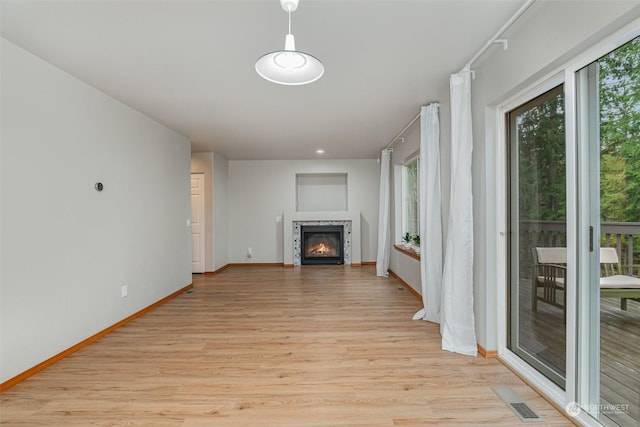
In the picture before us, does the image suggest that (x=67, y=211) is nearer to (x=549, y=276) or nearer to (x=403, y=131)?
(x=549, y=276)

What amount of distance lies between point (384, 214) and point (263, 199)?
9.31ft

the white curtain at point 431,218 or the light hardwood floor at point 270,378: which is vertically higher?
the white curtain at point 431,218

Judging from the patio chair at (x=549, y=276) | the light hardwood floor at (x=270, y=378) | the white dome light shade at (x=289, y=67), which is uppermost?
the white dome light shade at (x=289, y=67)

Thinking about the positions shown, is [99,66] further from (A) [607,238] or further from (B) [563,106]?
(A) [607,238]

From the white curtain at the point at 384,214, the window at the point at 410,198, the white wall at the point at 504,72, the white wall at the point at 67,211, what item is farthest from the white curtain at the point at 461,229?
the white wall at the point at 67,211

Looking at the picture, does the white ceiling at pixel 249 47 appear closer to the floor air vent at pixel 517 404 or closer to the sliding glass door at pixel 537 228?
the sliding glass door at pixel 537 228

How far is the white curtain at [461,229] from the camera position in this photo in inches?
100

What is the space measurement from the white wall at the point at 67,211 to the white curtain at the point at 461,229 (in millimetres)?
3264

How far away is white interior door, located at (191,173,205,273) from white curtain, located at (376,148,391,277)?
3470 millimetres

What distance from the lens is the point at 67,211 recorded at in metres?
2.65

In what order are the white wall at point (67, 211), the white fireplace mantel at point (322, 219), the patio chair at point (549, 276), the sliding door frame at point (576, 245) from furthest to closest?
the white fireplace mantel at point (322, 219) → the white wall at point (67, 211) → the patio chair at point (549, 276) → the sliding door frame at point (576, 245)

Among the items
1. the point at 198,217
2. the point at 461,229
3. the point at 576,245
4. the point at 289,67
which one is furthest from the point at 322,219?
the point at 289,67

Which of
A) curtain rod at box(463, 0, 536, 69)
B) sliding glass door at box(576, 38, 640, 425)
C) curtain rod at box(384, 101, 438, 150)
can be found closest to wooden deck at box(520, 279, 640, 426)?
sliding glass door at box(576, 38, 640, 425)

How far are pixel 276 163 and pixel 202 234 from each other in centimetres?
222
